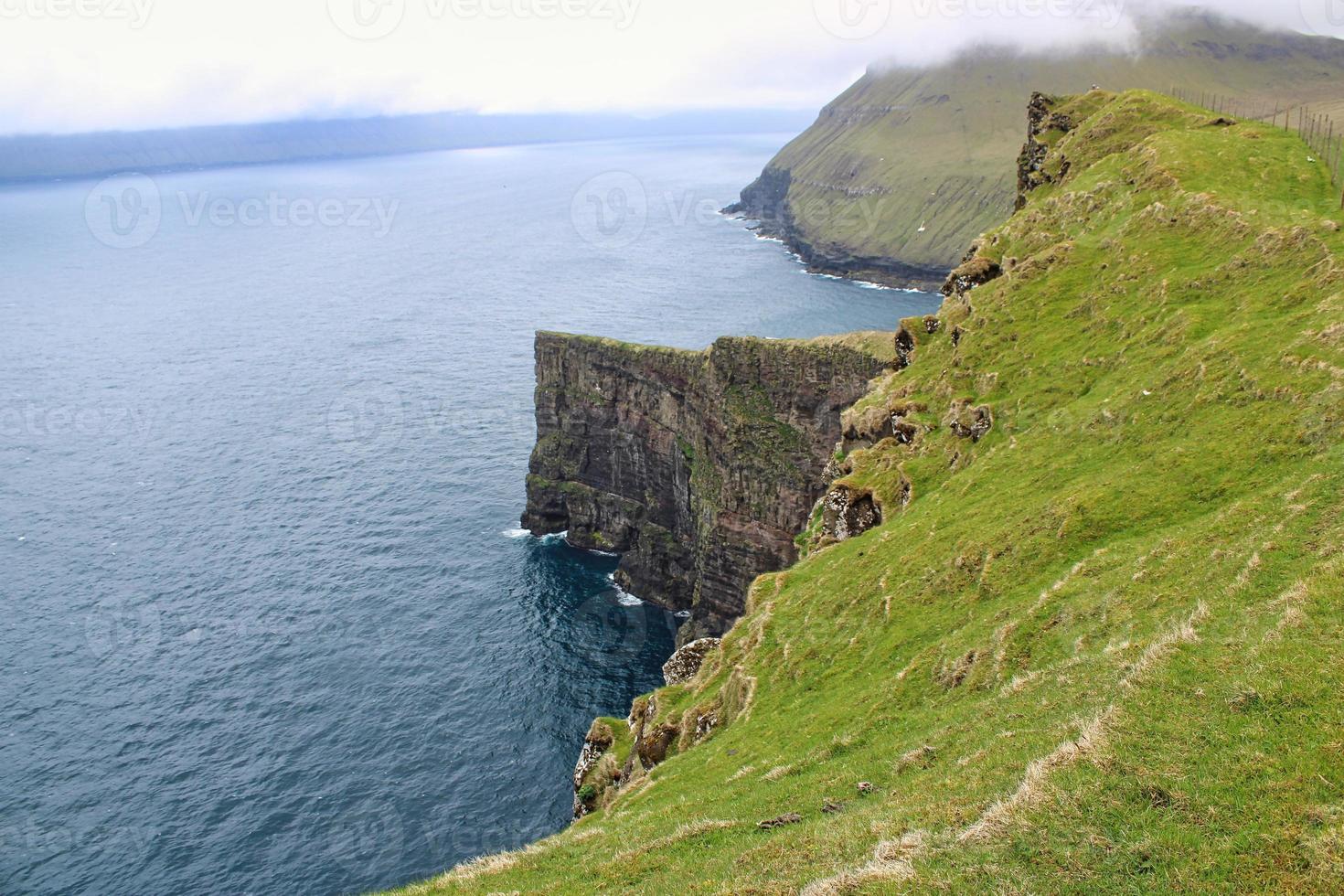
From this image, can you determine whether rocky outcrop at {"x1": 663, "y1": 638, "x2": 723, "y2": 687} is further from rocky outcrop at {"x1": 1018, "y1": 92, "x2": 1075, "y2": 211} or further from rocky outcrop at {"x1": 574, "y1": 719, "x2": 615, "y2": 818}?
rocky outcrop at {"x1": 1018, "y1": 92, "x2": 1075, "y2": 211}

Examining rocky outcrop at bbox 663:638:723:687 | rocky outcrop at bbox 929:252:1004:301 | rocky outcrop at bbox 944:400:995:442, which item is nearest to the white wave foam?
rocky outcrop at bbox 663:638:723:687

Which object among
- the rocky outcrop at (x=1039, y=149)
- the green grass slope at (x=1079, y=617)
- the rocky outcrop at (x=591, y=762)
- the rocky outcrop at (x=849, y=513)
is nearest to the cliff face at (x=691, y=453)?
the rocky outcrop at (x=1039, y=149)

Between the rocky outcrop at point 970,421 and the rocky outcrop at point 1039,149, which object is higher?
the rocky outcrop at point 1039,149

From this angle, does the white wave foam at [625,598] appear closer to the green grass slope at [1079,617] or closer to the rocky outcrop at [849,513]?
the green grass slope at [1079,617]

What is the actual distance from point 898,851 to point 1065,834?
3579 millimetres

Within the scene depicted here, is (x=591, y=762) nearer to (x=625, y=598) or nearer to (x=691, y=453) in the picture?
(x=625, y=598)

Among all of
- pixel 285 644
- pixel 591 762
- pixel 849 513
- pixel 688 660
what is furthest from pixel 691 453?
pixel 591 762

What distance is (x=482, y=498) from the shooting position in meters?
131

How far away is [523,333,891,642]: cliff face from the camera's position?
96.2 m

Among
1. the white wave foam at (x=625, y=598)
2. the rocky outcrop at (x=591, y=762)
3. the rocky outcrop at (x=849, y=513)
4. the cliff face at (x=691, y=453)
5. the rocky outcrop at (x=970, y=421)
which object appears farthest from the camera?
the white wave foam at (x=625, y=598)

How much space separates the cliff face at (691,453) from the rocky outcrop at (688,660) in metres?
40.0

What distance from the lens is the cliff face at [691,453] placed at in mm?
96250

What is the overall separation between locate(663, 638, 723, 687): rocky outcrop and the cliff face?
131 ft

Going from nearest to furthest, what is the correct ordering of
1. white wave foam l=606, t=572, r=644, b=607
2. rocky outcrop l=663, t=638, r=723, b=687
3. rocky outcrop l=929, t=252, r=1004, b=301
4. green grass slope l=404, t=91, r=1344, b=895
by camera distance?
1. green grass slope l=404, t=91, r=1344, b=895
2. rocky outcrop l=663, t=638, r=723, b=687
3. rocky outcrop l=929, t=252, r=1004, b=301
4. white wave foam l=606, t=572, r=644, b=607
